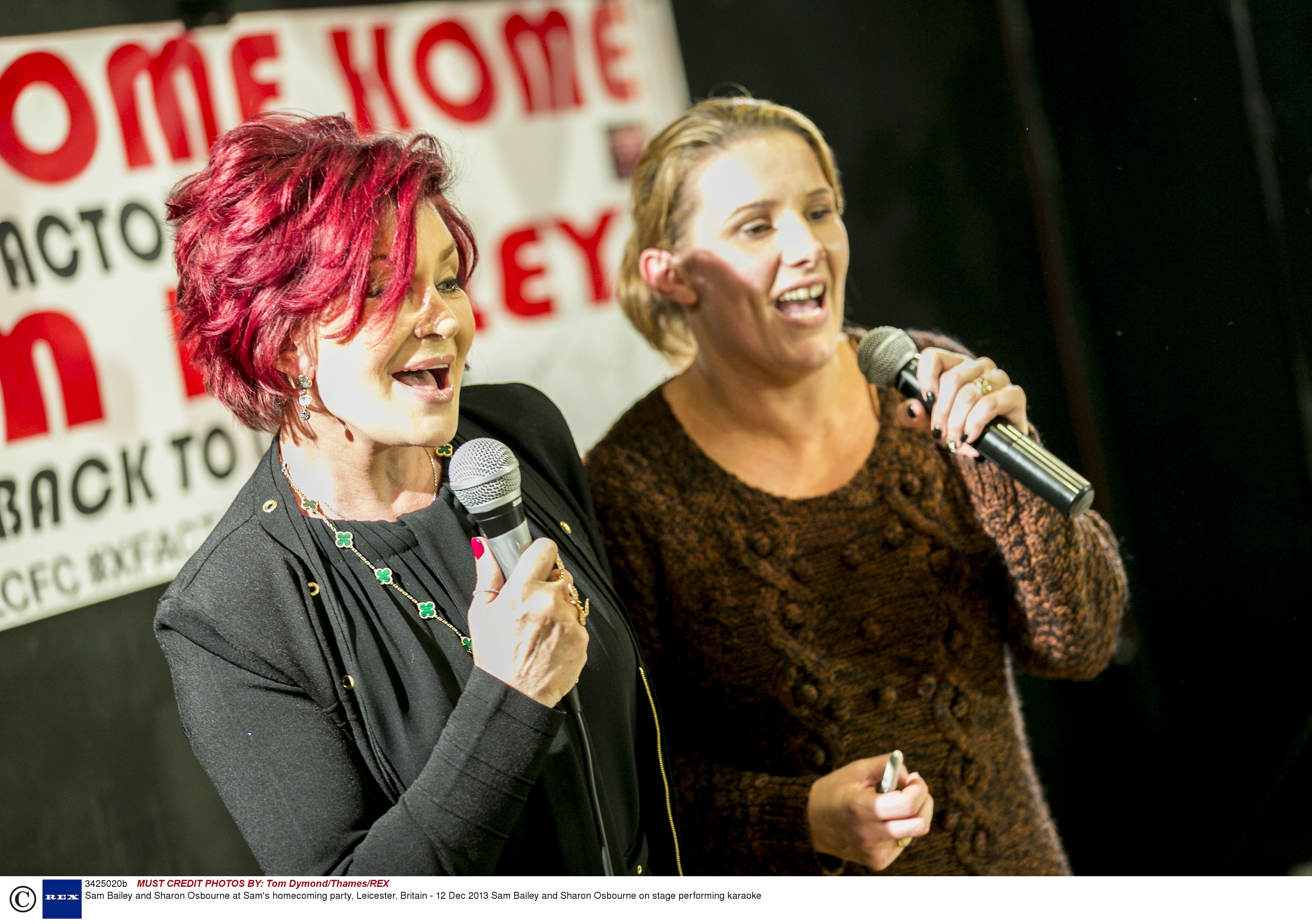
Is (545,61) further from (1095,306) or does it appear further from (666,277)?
(1095,306)

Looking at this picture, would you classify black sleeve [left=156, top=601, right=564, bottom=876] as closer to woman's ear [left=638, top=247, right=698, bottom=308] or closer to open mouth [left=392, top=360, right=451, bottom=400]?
open mouth [left=392, top=360, right=451, bottom=400]

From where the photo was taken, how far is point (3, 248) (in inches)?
56.2

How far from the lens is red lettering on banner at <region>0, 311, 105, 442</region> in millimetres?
1433

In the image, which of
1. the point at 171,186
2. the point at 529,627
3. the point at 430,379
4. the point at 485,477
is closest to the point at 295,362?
the point at 430,379

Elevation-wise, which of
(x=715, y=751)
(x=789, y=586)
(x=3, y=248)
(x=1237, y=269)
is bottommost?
(x=715, y=751)

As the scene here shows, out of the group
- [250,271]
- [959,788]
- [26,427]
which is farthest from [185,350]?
[959,788]

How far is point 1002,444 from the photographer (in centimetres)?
126

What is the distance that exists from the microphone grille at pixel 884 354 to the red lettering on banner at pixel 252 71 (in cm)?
88

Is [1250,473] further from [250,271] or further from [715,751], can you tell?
[250,271]

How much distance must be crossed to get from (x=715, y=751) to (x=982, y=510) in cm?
49

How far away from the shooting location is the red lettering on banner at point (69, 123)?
1430mm

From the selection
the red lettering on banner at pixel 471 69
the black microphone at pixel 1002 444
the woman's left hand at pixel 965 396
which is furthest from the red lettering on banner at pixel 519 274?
the woman's left hand at pixel 965 396

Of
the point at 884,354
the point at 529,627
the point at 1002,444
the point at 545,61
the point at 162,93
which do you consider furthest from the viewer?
the point at 545,61

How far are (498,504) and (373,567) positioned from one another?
19cm
